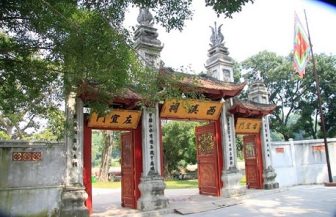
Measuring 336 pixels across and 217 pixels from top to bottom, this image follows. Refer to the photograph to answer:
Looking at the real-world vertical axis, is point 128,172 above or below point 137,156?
below

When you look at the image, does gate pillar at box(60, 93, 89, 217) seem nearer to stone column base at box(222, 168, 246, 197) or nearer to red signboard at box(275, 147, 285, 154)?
stone column base at box(222, 168, 246, 197)

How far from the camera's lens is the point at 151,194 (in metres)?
10.1

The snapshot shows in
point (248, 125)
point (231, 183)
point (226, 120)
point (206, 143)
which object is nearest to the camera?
point (231, 183)

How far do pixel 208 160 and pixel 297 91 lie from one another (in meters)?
20.6

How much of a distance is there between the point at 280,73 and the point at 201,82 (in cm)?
2158

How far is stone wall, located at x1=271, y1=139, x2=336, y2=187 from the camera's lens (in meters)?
16.2

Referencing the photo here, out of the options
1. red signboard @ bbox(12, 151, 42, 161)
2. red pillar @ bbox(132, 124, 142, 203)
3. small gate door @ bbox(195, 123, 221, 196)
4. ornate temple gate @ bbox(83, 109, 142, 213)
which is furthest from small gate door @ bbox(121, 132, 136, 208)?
small gate door @ bbox(195, 123, 221, 196)

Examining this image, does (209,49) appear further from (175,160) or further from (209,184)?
(175,160)

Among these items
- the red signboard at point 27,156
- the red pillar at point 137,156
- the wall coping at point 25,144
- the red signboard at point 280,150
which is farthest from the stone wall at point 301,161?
the red signboard at point 27,156

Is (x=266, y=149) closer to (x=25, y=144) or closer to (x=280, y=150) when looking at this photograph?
(x=280, y=150)

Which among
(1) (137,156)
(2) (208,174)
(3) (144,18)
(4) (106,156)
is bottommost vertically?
(2) (208,174)

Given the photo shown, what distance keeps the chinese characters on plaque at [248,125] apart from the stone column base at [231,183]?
214 centimetres

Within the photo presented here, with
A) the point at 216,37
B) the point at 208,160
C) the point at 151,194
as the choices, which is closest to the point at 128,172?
the point at 151,194

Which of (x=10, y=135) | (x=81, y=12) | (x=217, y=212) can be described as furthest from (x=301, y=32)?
(x=10, y=135)
